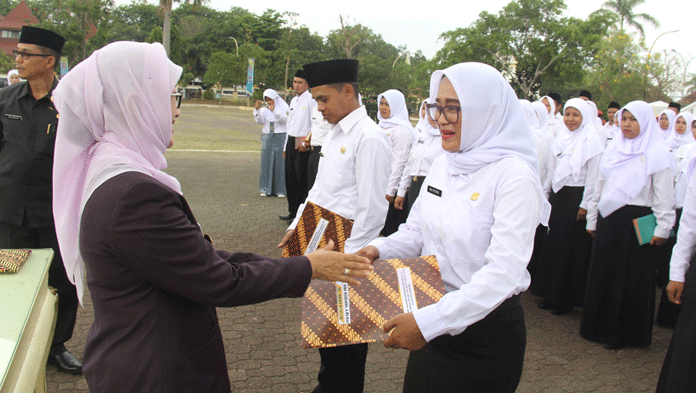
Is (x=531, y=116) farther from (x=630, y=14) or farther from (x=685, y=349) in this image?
(x=630, y=14)

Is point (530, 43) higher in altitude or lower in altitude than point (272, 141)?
higher

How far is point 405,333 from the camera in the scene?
1.80 meters

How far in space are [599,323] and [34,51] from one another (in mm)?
5152

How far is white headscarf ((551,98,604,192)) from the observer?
5145 millimetres

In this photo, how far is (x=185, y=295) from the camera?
1599 mm

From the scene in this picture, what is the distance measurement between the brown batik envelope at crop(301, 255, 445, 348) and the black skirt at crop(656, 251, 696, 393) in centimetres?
184

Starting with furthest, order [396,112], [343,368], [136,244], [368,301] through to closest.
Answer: [396,112] < [343,368] < [368,301] < [136,244]

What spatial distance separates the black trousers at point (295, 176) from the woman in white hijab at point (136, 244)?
657 centimetres

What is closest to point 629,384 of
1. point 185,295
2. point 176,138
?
point 185,295

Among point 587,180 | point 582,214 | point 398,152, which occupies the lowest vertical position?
point 582,214

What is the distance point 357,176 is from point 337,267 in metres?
1.33

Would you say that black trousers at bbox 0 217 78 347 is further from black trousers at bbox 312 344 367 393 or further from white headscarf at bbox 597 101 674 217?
white headscarf at bbox 597 101 674 217

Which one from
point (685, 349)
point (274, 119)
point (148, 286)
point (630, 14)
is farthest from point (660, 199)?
point (630, 14)

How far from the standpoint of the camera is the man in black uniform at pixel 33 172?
347 centimetres
